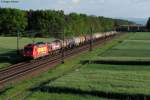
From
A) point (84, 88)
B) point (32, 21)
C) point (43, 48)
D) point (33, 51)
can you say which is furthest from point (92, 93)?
point (32, 21)

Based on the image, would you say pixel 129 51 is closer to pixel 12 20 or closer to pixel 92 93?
pixel 92 93

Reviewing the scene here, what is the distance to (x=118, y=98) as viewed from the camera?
3045 centimetres

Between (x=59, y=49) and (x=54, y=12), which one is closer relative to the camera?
(x=59, y=49)

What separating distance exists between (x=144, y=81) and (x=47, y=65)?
2151 cm

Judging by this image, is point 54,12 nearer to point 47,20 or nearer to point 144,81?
point 47,20

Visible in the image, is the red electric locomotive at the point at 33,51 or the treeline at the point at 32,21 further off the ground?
the treeline at the point at 32,21

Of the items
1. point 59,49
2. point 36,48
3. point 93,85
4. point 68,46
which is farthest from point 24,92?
point 68,46

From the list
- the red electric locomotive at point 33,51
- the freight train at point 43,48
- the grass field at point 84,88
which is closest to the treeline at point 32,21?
the freight train at point 43,48

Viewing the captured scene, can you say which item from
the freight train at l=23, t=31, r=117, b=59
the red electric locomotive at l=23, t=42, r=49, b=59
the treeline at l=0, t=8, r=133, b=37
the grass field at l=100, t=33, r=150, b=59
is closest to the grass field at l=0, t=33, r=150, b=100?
the red electric locomotive at l=23, t=42, r=49, b=59

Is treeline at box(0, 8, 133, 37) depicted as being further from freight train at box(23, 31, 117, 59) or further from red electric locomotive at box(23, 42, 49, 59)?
red electric locomotive at box(23, 42, 49, 59)

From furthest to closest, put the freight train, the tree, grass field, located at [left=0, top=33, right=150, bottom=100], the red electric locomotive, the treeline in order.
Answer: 1. the treeline
2. the tree
3. the freight train
4. the red electric locomotive
5. grass field, located at [left=0, top=33, right=150, bottom=100]

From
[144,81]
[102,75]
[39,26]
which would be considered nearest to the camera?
[144,81]

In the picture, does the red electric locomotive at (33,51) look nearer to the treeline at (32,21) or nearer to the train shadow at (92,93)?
the train shadow at (92,93)

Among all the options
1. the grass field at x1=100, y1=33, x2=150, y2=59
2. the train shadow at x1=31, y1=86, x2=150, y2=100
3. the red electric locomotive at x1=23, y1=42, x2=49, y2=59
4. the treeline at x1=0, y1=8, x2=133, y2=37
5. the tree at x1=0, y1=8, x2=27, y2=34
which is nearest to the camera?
the train shadow at x1=31, y1=86, x2=150, y2=100
